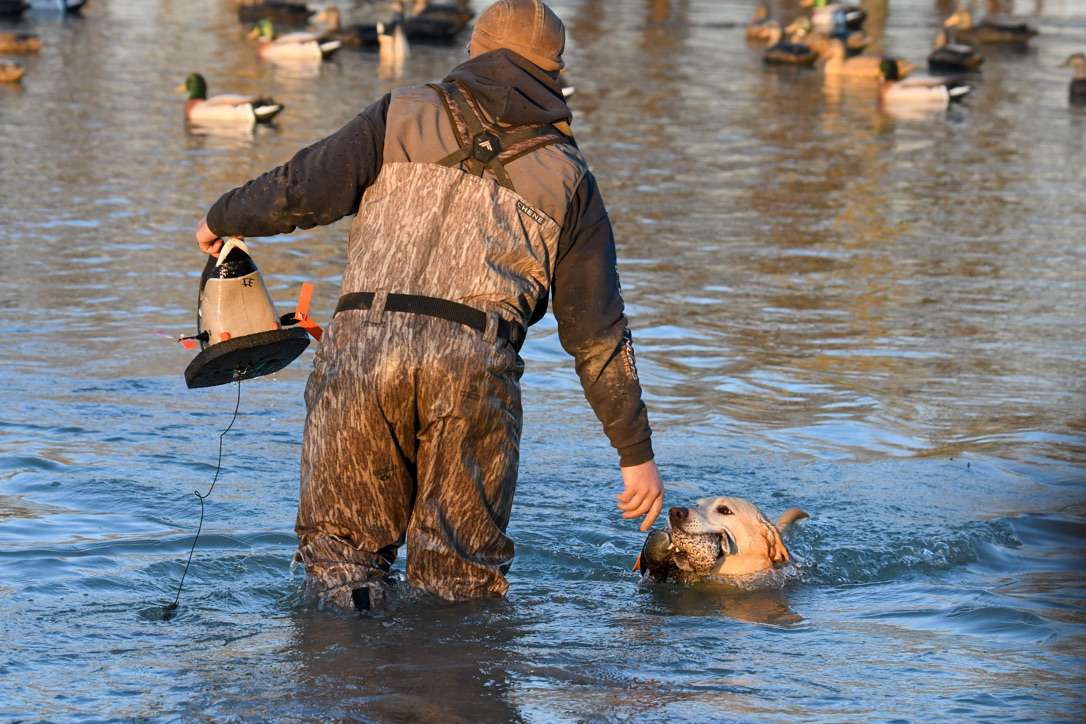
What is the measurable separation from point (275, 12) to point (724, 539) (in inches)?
1374

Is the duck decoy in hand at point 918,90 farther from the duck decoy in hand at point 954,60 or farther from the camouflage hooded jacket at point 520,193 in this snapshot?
the camouflage hooded jacket at point 520,193

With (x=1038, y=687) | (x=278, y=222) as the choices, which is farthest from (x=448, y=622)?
(x=1038, y=687)

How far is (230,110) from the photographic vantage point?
910 inches

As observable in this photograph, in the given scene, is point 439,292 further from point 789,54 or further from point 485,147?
point 789,54

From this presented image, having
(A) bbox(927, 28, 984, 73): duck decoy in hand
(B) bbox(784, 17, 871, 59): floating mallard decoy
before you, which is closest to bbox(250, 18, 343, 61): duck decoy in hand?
(B) bbox(784, 17, 871, 59): floating mallard decoy

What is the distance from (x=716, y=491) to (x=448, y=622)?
9.70ft

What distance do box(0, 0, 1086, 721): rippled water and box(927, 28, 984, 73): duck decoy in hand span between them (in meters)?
12.9

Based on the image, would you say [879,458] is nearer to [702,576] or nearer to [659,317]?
[702,576]

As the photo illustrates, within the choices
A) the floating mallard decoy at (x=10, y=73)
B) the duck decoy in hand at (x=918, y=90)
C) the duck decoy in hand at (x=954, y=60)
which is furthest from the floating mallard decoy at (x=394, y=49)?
the duck decoy in hand at (x=954, y=60)

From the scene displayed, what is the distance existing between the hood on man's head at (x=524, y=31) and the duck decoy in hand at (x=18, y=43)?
2569 centimetres

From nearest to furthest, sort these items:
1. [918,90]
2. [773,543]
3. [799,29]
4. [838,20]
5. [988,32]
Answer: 1. [773,543]
2. [918,90]
3. [799,29]
4. [988,32]
5. [838,20]

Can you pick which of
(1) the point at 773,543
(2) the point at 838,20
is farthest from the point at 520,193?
(2) the point at 838,20

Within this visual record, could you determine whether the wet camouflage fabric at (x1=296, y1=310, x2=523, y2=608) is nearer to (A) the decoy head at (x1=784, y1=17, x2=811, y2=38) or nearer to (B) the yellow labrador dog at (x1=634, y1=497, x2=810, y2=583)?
(B) the yellow labrador dog at (x1=634, y1=497, x2=810, y2=583)

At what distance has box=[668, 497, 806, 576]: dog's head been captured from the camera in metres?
6.96
